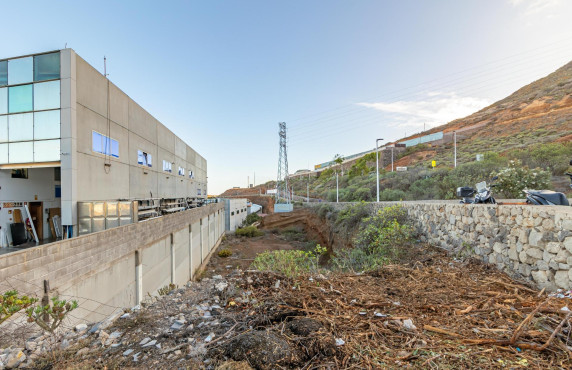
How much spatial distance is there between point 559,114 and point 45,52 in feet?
180

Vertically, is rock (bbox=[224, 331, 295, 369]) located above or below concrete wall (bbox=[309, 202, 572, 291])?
below

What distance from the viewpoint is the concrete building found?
960cm

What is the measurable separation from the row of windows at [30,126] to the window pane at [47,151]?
199mm

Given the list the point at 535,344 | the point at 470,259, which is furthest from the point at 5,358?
the point at 470,259

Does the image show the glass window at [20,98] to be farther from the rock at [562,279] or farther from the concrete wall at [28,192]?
the rock at [562,279]

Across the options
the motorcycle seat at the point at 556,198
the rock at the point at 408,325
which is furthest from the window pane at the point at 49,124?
the motorcycle seat at the point at 556,198

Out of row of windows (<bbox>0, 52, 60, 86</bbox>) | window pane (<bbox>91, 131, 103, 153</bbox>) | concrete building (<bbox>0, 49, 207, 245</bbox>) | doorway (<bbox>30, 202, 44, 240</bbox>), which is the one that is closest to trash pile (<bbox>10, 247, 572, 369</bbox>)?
concrete building (<bbox>0, 49, 207, 245</bbox>)

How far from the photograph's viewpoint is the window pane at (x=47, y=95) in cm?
970

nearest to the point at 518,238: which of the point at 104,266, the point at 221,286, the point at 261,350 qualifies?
the point at 261,350

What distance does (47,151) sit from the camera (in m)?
9.94

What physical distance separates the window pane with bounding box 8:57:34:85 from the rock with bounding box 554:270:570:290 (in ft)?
54.4

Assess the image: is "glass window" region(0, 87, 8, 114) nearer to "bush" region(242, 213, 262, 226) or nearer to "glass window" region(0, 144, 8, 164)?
"glass window" region(0, 144, 8, 164)

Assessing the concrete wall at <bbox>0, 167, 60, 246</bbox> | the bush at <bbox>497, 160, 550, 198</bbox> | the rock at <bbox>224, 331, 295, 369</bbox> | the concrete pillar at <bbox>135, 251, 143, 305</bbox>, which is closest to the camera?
the rock at <bbox>224, 331, 295, 369</bbox>

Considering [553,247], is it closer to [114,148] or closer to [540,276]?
[540,276]
